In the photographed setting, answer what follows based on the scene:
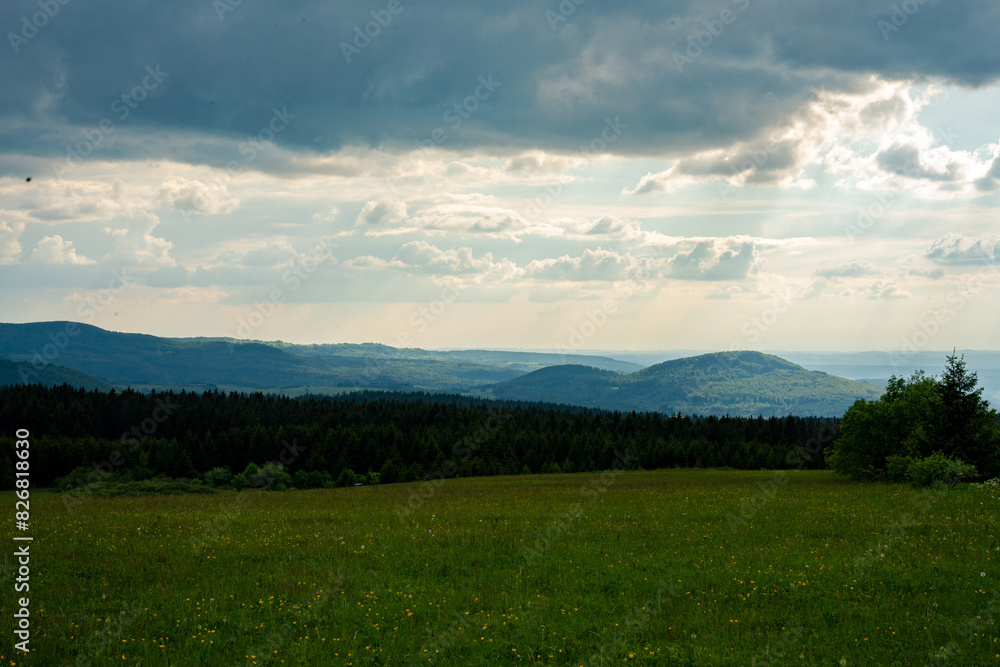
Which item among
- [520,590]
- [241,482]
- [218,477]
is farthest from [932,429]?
[218,477]

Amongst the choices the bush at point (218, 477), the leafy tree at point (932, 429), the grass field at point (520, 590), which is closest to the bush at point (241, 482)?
the bush at point (218, 477)

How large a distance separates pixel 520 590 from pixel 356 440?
95665 mm

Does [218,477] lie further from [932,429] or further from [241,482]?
[932,429]

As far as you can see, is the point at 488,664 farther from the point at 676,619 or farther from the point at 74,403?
the point at 74,403

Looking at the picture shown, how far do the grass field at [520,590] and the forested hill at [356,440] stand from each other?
7406 centimetres

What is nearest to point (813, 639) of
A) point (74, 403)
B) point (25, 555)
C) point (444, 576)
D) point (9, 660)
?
point (444, 576)

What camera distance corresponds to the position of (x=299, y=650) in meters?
12.6

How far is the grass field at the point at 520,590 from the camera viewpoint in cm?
1268

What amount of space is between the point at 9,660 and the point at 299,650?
5.24 metres

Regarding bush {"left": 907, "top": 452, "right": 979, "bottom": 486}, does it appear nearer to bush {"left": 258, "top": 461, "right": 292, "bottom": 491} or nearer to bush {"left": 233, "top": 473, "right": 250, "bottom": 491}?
bush {"left": 258, "top": 461, "right": 292, "bottom": 491}

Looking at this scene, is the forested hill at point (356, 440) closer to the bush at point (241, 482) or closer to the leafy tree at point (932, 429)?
the bush at point (241, 482)

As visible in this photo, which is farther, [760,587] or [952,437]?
[952,437]

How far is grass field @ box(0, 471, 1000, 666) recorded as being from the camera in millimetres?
12680

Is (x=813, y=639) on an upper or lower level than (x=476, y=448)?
upper
